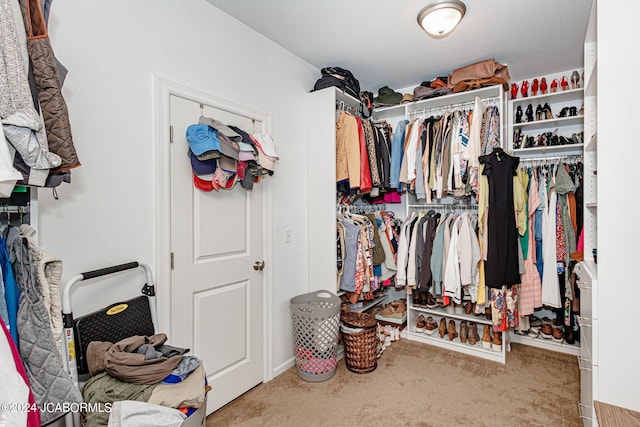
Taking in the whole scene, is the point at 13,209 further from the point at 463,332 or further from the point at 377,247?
the point at 463,332

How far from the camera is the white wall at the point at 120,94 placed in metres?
1.54

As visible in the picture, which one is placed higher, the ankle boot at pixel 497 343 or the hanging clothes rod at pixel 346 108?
the hanging clothes rod at pixel 346 108

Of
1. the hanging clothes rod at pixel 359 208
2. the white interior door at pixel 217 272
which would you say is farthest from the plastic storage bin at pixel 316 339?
the hanging clothes rod at pixel 359 208

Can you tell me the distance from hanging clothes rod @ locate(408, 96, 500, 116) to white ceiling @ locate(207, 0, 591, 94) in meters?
0.31

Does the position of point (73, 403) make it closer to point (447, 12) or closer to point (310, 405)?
point (310, 405)

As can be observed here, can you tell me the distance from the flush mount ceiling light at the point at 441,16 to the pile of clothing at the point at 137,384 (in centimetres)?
234

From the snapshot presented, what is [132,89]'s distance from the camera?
1.79m

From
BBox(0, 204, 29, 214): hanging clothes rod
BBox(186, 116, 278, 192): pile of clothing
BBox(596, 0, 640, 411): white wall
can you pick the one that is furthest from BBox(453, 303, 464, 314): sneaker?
BBox(0, 204, 29, 214): hanging clothes rod

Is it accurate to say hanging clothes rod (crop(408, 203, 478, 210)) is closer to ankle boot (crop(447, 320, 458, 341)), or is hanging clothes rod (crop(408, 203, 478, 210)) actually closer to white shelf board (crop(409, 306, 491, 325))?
white shelf board (crop(409, 306, 491, 325))

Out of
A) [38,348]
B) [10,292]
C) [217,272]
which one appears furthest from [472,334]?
[10,292]

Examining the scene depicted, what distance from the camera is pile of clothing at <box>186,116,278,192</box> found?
194 centimetres

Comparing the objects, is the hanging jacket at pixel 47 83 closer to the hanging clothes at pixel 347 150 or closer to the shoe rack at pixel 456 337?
the hanging clothes at pixel 347 150

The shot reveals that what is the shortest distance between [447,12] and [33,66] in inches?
83.2

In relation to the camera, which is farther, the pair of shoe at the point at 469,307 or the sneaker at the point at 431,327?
the sneaker at the point at 431,327
